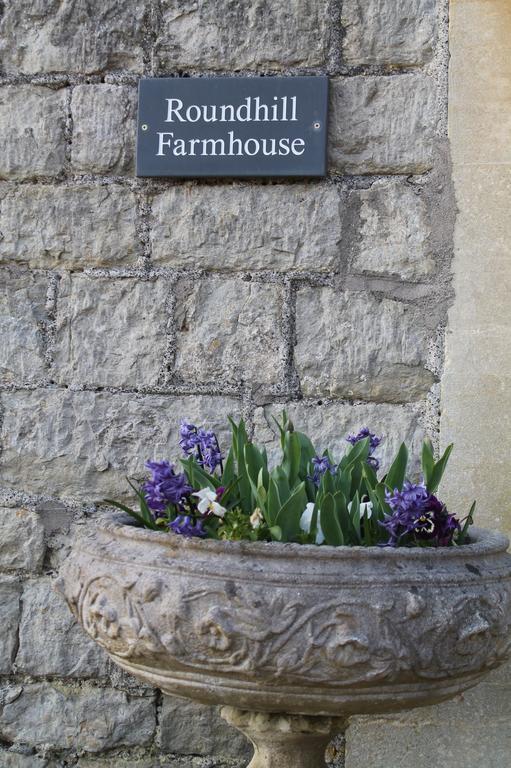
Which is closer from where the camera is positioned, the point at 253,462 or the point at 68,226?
the point at 253,462

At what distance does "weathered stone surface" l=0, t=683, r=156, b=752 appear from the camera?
2098 mm

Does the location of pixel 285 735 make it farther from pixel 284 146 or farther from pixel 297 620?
pixel 284 146

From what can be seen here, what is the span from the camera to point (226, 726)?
6.77ft

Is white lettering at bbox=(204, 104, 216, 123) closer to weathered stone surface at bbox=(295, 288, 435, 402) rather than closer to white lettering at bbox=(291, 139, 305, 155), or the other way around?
white lettering at bbox=(291, 139, 305, 155)

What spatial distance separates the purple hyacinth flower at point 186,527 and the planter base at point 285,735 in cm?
32

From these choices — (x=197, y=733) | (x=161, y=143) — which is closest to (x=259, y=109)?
(x=161, y=143)

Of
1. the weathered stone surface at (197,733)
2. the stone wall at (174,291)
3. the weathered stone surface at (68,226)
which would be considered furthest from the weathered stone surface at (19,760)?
the weathered stone surface at (68,226)

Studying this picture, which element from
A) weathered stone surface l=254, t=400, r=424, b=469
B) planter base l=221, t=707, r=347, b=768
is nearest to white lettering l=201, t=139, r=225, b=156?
weathered stone surface l=254, t=400, r=424, b=469

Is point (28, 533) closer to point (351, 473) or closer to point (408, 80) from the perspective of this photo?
point (351, 473)

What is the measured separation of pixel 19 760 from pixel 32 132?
1.55 m

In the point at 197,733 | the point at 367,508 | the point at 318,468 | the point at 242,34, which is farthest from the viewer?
the point at 242,34

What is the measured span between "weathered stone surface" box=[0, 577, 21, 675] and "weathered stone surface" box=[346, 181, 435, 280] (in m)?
1.15

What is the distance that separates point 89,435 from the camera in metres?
2.16

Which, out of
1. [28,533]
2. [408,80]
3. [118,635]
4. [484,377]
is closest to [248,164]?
[408,80]
